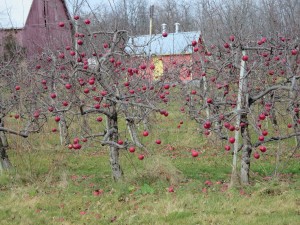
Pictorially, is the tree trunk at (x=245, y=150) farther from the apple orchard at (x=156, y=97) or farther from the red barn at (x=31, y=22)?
the red barn at (x=31, y=22)

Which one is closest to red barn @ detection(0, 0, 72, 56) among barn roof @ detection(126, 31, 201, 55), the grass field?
barn roof @ detection(126, 31, 201, 55)

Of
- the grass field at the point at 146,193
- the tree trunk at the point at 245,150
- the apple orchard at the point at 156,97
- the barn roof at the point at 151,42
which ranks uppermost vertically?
the barn roof at the point at 151,42

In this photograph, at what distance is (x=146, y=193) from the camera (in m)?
5.82

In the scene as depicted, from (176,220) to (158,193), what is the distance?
3.69 feet

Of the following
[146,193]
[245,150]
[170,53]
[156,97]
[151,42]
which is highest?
[151,42]

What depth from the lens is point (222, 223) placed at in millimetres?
4562

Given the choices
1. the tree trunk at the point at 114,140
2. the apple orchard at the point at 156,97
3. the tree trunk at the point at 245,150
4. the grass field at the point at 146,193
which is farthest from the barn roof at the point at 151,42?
the grass field at the point at 146,193

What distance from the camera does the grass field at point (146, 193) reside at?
Answer: 4.88 metres

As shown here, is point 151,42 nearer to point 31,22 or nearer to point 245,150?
point 245,150

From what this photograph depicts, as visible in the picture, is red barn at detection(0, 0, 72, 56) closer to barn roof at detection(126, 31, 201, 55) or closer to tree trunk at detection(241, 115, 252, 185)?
barn roof at detection(126, 31, 201, 55)

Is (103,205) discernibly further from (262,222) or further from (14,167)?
(14,167)

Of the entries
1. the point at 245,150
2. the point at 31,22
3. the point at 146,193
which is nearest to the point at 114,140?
the point at 146,193

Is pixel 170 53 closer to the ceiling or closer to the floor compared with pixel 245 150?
closer to the ceiling

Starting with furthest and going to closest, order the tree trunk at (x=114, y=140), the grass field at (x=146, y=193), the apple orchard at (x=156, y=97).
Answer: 1. the tree trunk at (x=114, y=140)
2. the apple orchard at (x=156, y=97)
3. the grass field at (x=146, y=193)
